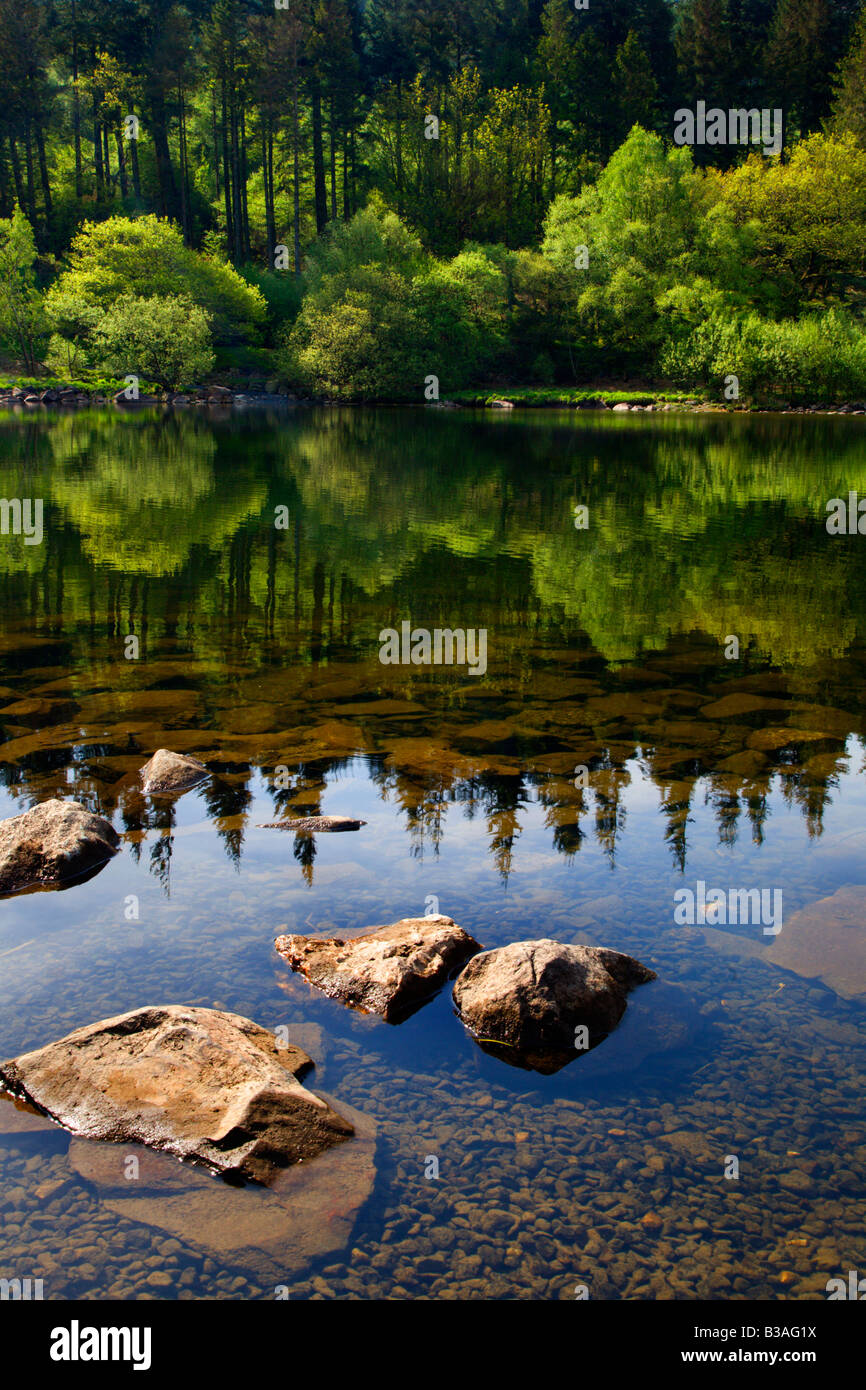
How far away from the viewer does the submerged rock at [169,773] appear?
33.3 ft

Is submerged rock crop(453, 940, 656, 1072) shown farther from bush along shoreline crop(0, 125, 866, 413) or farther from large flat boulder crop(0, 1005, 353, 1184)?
bush along shoreline crop(0, 125, 866, 413)

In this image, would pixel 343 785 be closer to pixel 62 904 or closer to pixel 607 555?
pixel 62 904

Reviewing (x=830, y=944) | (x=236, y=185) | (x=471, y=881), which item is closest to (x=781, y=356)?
(x=236, y=185)

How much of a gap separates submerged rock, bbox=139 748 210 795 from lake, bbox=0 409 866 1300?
190 millimetres

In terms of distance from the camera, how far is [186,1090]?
18.6 ft

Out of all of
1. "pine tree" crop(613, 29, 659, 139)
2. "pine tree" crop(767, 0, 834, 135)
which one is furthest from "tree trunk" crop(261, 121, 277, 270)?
"pine tree" crop(767, 0, 834, 135)

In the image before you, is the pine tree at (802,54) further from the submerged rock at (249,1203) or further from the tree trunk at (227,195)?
the submerged rock at (249,1203)

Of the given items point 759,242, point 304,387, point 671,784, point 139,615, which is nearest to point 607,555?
point 139,615

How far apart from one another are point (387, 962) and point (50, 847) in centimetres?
336

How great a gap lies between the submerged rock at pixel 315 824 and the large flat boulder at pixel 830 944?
388cm

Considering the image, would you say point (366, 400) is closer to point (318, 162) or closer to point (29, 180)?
point (318, 162)

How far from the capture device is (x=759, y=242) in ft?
266
